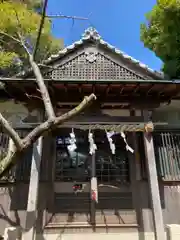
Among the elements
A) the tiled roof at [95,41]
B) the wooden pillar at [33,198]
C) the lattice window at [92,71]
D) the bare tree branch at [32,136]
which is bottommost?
the wooden pillar at [33,198]

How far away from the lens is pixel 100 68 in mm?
8133

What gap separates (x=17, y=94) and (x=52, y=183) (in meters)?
3.36

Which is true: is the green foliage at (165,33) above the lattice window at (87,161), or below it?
→ above

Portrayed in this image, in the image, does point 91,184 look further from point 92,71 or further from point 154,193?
point 92,71

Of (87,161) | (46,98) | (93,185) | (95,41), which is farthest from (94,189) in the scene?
(95,41)

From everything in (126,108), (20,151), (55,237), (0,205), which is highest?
(126,108)

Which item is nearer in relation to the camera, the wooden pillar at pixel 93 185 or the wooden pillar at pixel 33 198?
the wooden pillar at pixel 33 198

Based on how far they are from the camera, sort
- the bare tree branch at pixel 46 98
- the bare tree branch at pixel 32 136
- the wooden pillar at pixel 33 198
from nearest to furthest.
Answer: the bare tree branch at pixel 32 136, the bare tree branch at pixel 46 98, the wooden pillar at pixel 33 198

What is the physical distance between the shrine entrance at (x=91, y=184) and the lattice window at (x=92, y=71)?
2.11 m

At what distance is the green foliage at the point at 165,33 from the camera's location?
1194cm

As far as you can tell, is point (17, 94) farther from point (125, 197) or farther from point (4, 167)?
point (125, 197)

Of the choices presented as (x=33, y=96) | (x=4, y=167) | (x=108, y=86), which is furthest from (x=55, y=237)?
(x=108, y=86)

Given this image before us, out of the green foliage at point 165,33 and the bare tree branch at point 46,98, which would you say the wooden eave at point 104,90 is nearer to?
the bare tree branch at point 46,98

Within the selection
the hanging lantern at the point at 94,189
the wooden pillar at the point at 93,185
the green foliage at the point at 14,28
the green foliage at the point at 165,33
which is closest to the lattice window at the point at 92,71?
the green foliage at the point at 14,28
